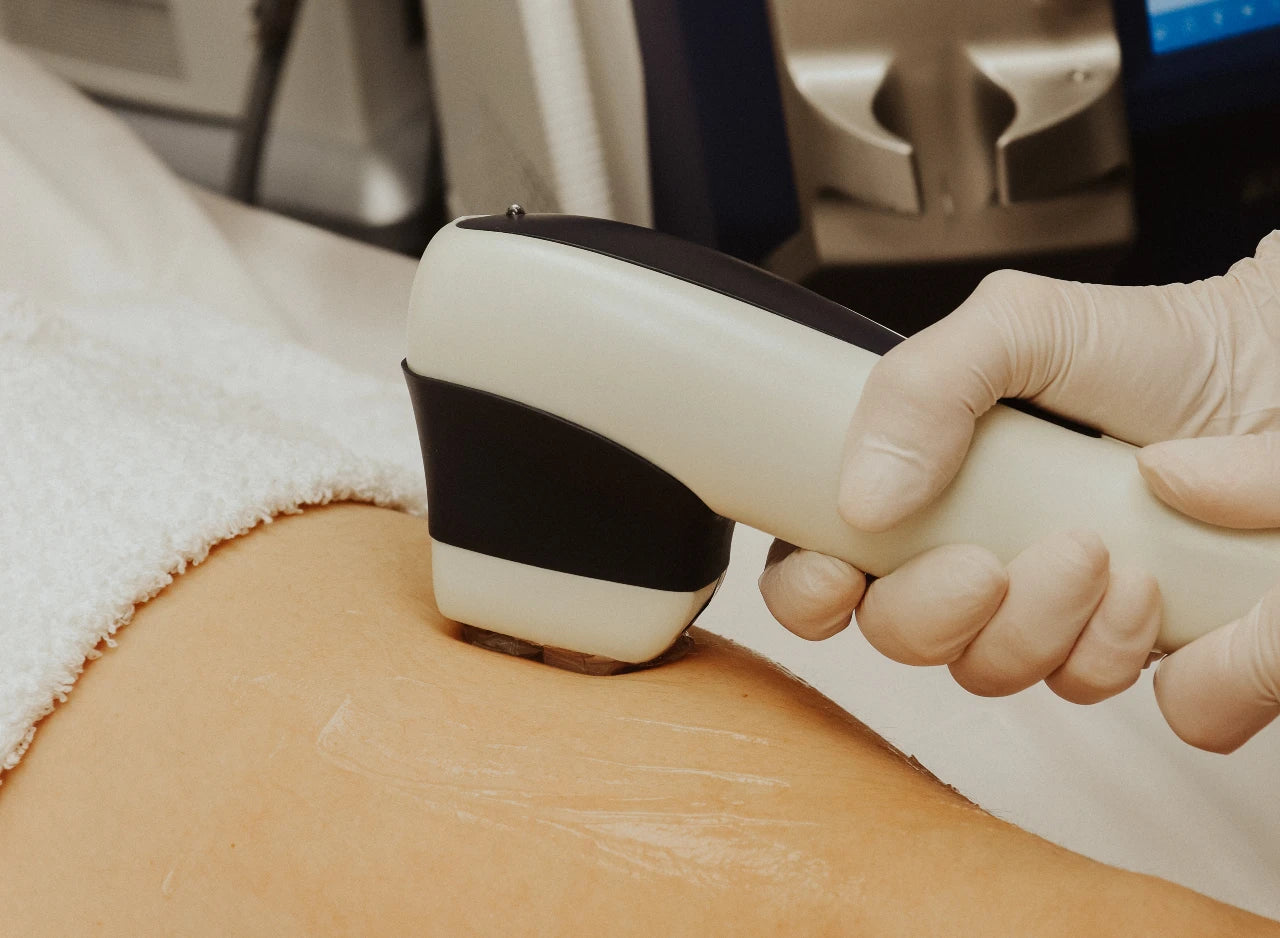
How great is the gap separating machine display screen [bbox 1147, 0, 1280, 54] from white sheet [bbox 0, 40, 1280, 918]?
56 centimetres

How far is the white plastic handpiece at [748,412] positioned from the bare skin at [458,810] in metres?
0.13

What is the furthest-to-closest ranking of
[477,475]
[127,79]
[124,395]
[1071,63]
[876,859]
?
[127,79]
[1071,63]
[124,395]
[477,475]
[876,859]

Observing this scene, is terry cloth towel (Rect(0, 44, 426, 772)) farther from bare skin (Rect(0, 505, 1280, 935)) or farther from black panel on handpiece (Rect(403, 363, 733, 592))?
black panel on handpiece (Rect(403, 363, 733, 592))

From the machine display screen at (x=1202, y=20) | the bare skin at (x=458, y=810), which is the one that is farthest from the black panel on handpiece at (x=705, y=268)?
the machine display screen at (x=1202, y=20)

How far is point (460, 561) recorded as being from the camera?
597mm

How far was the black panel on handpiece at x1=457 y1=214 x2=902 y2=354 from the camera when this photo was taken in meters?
0.52

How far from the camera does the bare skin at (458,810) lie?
461 millimetres

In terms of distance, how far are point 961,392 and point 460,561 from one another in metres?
0.29

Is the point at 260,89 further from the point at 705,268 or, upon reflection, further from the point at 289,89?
the point at 705,268

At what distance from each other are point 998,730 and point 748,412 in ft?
1.23

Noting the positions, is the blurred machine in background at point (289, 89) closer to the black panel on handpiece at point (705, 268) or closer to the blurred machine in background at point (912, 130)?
the blurred machine in background at point (912, 130)

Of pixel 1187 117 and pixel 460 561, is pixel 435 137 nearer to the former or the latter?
pixel 1187 117

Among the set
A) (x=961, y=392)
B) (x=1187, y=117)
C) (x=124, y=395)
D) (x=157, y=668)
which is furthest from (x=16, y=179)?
(x=1187, y=117)

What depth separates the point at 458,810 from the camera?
0.49 meters
